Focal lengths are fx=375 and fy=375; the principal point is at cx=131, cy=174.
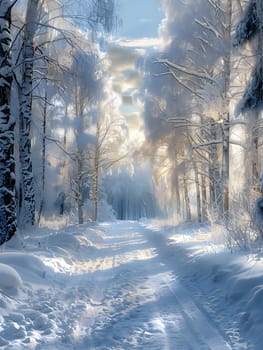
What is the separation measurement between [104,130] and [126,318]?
2156cm

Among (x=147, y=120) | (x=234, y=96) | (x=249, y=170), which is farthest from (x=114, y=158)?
(x=234, y=96)

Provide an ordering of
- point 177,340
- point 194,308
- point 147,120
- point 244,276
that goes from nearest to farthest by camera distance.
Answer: point 177,340, point 194,308, point 244,276, point 147,120

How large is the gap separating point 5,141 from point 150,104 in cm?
1571

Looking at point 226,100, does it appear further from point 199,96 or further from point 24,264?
point 24,264

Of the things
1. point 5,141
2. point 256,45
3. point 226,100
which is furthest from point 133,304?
point 226,100

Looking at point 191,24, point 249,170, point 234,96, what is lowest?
point 249,170

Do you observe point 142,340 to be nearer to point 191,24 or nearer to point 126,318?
point 126,318

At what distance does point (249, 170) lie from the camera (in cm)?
1689

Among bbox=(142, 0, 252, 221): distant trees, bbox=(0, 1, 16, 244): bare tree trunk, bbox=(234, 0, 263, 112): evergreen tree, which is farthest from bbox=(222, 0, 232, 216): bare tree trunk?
bbox=(0, 1, 16, 244): bare tree trunk

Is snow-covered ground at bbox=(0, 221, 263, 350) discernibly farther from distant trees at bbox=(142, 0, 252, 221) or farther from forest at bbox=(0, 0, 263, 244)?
distant trees at bbox=(142, 0, 252, 221)

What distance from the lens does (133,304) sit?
5184 millimetres

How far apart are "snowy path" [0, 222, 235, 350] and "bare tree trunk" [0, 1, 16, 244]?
154cm

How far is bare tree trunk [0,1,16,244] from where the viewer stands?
7.56 metres

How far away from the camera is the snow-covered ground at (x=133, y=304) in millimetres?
3770
